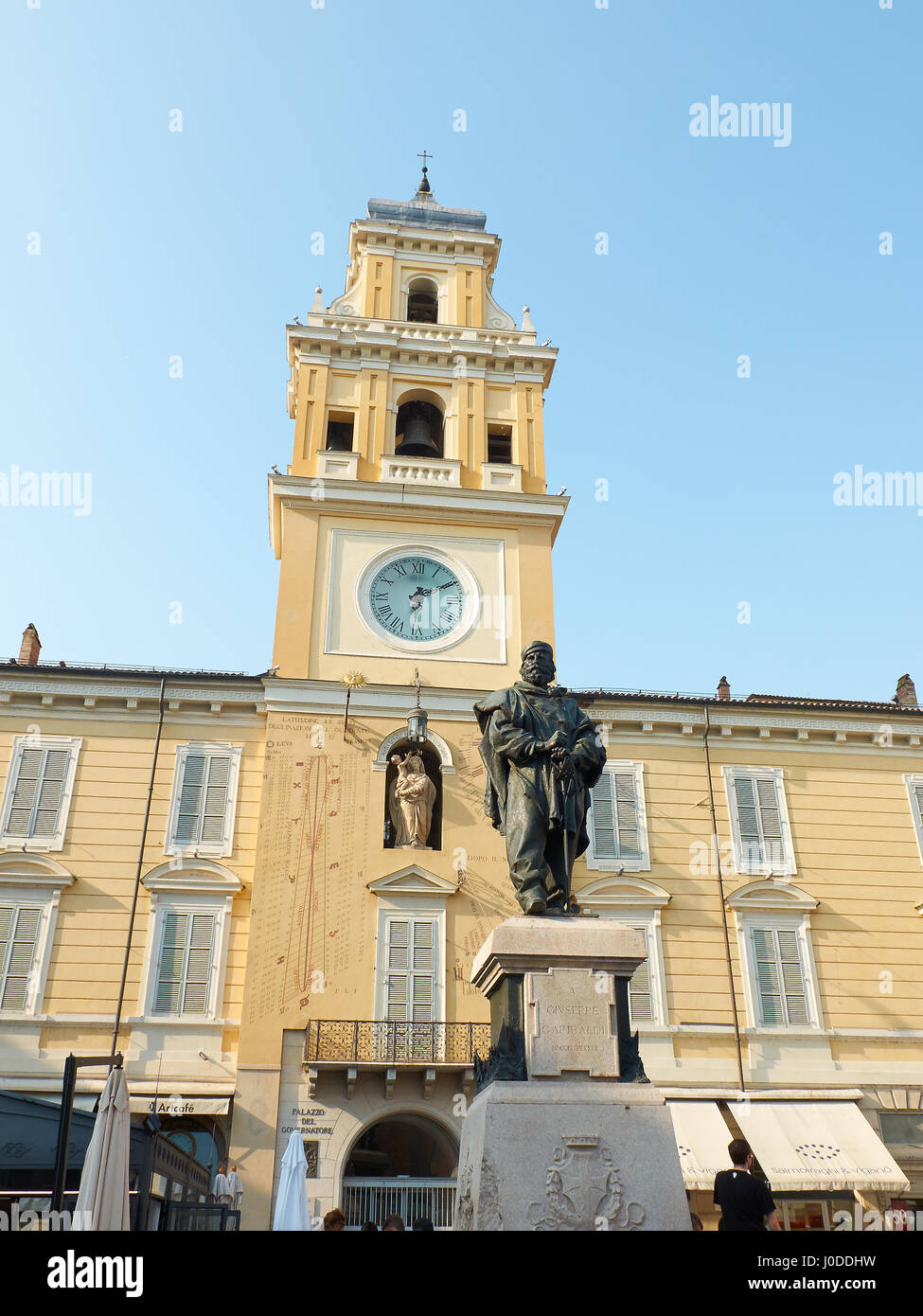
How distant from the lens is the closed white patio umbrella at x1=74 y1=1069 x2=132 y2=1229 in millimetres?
8500

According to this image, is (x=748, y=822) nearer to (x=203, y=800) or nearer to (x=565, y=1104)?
(x=203, y=800)

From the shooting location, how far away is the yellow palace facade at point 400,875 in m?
18.8

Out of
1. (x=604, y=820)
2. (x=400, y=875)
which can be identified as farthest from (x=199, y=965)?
(x=604, y=820)

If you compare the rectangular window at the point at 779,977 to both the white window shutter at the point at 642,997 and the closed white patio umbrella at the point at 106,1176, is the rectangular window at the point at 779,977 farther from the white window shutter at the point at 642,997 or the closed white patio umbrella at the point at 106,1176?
the closed white patio umbrella at the point at 106,1176

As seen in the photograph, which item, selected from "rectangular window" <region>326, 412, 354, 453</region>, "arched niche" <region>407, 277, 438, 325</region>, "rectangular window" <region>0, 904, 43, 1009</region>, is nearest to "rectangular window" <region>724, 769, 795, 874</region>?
"rectangular window" <region>326, 412, 354, 453</region>

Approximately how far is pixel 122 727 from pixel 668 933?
458 inches

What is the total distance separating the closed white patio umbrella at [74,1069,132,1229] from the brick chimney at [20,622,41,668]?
17626 mm

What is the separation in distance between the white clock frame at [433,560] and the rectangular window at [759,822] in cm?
645

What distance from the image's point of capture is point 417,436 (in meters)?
26.6

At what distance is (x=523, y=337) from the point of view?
27578 millimetres

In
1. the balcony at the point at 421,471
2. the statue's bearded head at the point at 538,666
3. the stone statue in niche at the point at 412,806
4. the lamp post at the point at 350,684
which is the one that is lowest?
the statue's bearded head at the point at 538,666

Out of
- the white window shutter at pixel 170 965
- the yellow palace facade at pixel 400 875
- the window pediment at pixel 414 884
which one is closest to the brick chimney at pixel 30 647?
the yellow palace facade at pixel 400 875
